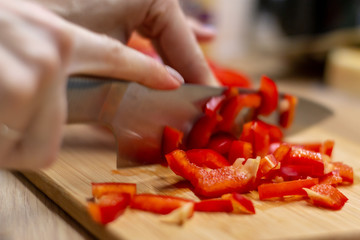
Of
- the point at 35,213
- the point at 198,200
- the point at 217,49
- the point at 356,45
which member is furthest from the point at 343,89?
the point at 35,213

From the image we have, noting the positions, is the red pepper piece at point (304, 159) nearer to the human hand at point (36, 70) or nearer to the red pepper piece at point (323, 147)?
the red pepper piece at point (323, 147)

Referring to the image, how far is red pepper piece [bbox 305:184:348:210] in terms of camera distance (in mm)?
1172

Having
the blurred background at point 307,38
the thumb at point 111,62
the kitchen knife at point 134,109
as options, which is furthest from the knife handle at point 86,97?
the blurred background at point 307,38

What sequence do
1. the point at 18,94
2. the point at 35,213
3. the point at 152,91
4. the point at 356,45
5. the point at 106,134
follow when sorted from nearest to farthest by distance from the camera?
the point at 18,94, the point at 35,213, the point at 152,91, the point at 106,134, the point at 356,45

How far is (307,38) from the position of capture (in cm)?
311

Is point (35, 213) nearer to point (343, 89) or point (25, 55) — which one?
point (25, 55)

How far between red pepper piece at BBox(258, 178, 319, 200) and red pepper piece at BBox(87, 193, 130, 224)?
34 cm

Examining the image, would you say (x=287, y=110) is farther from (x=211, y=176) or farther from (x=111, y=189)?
(x=111, y=189)

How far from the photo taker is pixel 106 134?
65.6 inches

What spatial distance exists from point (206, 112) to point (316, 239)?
537 mm

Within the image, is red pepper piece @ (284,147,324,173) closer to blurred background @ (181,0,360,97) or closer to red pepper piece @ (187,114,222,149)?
red pepper piece @ (187,114,222,149)

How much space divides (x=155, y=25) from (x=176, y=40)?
0.09m

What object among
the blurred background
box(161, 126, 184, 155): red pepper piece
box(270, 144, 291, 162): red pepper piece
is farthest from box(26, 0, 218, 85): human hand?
the blurred background

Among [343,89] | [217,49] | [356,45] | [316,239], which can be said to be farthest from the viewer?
[217,49]
